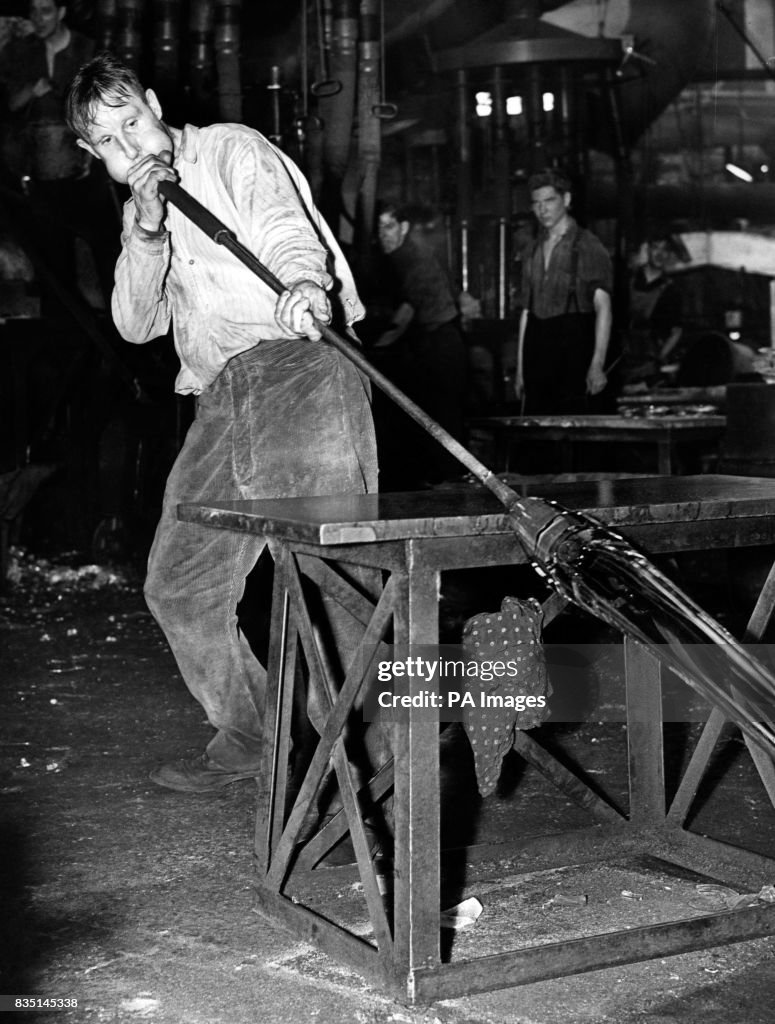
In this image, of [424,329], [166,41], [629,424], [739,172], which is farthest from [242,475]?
[739,172]

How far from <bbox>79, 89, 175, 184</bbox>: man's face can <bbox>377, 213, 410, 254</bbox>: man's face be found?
4.95m

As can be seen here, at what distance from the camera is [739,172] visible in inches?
492

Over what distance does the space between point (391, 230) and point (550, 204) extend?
1.10m

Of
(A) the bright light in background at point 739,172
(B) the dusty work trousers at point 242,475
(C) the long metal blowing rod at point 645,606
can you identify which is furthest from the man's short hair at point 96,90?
(A) the bright light in background at point 739,172

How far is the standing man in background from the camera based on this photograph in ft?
24.4

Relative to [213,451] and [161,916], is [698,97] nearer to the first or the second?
[213,451]

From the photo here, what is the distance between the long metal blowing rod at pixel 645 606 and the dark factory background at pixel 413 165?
512 cm

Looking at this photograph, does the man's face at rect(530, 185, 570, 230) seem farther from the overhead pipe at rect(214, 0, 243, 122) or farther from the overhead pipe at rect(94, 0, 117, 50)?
the overhead pipe at rect(94, 0, 117, 50)

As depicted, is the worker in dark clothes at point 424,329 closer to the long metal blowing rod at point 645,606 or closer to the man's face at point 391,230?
the man's face at point 391,230

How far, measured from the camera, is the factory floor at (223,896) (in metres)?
2.23

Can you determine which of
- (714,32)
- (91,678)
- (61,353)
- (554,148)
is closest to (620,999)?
(91,678)

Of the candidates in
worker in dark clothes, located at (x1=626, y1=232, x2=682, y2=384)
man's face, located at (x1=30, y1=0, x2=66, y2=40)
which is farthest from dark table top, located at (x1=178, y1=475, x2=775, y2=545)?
worker in dark clothes, located at (x1=626, y1=232, x2=682, y2=384)

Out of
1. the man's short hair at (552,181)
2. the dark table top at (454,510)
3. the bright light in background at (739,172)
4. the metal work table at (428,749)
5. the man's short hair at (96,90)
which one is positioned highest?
the bright light in background at (739,172)

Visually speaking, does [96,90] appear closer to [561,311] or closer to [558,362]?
[561,311]
